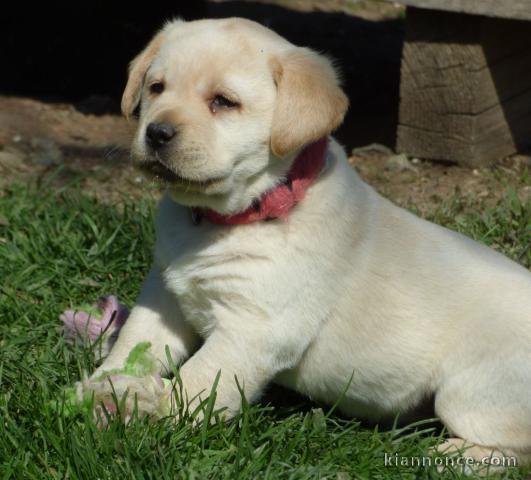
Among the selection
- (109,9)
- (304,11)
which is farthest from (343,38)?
(109,9)

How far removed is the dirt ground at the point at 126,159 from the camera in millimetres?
5586

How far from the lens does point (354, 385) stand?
357cm

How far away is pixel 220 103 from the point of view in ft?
10.8

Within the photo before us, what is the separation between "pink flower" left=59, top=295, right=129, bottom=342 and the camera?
394cm

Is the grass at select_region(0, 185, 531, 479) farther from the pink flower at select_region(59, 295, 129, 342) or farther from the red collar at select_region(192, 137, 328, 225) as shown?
the red collar at select_region(192, 137, 328, 225)

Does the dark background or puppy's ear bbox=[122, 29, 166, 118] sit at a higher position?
puppy's ear bbox=[122, 29, 166, 118]

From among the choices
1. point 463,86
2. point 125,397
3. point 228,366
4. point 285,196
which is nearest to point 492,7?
point 463,86

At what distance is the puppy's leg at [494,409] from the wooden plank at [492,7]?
8.31 feet

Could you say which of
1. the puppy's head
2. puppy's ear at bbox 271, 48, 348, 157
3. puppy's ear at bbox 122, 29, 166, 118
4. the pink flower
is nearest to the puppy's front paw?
the pink flower

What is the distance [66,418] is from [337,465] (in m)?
0.91

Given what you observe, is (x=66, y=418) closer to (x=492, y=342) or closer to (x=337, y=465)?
(x=337, y=465)

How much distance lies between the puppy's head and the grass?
0.79 meters

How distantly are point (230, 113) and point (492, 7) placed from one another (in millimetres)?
2650

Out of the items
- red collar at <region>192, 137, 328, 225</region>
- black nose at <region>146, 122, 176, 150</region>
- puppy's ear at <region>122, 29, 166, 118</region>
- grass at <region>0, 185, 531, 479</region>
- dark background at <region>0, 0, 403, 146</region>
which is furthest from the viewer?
dark background at <region>0, 0, 403, 146</region>
